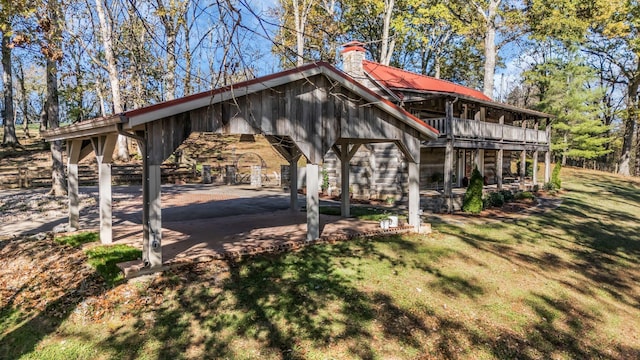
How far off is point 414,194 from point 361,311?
5.62 meters

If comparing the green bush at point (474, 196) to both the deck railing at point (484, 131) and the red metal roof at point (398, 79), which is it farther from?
the red metal roof at point (398, 79)

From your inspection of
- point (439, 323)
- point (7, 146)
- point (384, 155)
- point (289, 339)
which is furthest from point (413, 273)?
point (7, 146)

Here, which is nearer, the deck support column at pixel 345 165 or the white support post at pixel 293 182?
the deck support column at pixel 345 165

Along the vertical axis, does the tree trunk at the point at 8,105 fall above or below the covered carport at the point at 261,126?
above

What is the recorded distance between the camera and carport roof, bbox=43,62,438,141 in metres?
6.80

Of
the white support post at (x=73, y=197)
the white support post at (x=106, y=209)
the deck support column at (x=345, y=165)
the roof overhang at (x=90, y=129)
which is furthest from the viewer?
the deck support column at (x=345, y=165)

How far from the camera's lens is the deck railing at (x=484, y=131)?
17844 mm

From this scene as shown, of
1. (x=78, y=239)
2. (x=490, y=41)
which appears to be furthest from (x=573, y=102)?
(x=78, y=239)

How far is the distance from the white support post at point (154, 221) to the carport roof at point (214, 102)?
100 cm

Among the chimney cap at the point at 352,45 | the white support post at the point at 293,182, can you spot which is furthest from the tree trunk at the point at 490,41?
the white support post at the point at 293,182

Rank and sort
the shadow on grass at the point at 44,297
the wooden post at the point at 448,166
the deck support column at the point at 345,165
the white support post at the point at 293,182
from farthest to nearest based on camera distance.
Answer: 1. the wooden post at the point at 448,166
2. the white support post at the point at 293,182
3. the deck support column at the point at 345,165
4. the shadow on grass at the point at 44,297

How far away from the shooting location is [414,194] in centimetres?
1162

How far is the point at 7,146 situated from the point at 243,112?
29.7 metres

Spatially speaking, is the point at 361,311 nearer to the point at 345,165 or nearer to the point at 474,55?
the point at 345,165
